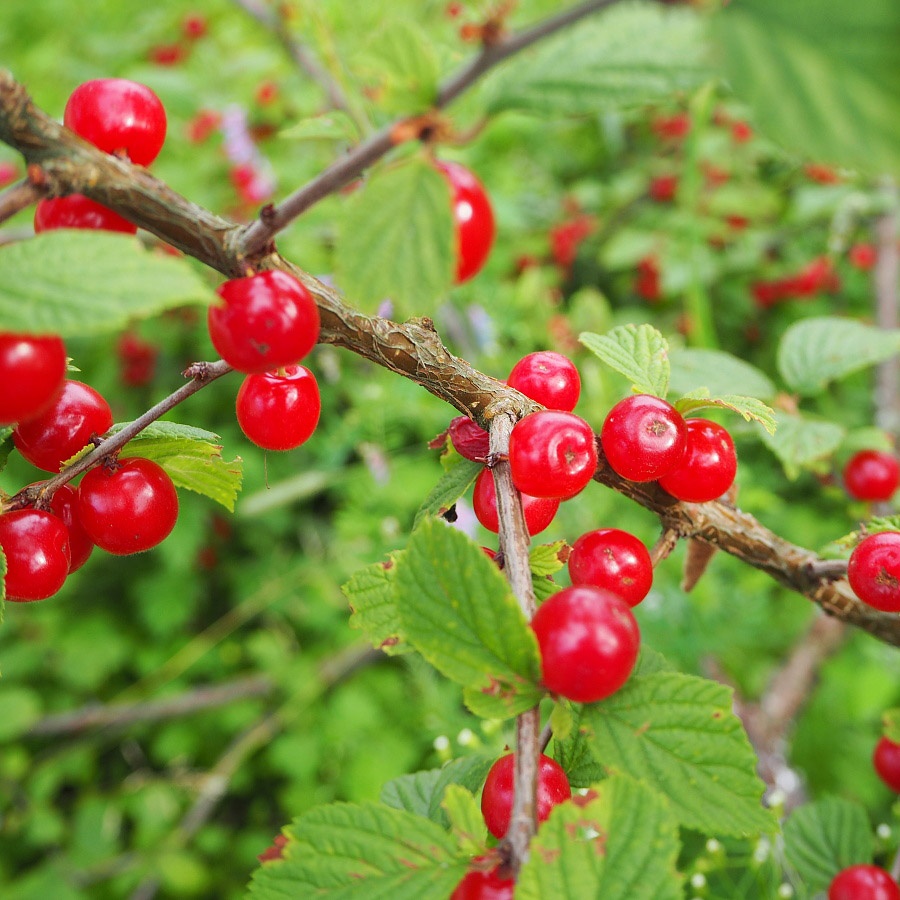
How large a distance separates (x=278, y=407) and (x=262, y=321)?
19 centimetres

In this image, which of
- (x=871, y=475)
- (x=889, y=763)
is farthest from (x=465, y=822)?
(x=871, y=475)

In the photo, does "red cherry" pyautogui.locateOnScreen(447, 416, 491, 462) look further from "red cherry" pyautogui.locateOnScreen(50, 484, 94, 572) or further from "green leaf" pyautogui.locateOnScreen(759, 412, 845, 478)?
"green leaf" pyautogui.locateOnScreen(759, 412, 845, 478)

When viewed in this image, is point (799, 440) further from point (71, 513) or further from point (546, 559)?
point (71, 513)

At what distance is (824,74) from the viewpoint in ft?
1.18

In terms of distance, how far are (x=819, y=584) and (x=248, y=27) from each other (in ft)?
10.6

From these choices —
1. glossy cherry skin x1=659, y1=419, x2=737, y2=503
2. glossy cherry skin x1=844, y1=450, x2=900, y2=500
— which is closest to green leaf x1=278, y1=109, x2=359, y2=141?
glossy cherry skin x1=659, y1=419, x2=737, y2=503

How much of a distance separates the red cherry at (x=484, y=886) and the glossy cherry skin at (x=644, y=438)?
34 cm

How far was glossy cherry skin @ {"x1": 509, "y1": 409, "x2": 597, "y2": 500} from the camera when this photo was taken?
0.58 meters

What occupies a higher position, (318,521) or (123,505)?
(123,505)

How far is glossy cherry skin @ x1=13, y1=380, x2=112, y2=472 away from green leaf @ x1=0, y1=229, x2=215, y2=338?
261 millimetres

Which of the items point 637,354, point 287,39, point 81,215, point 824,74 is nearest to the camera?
point 824,74

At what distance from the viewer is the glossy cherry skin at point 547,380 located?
0.75 metres

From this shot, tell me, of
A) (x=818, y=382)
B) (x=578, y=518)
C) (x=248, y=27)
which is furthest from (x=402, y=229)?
(x=248, y=27)

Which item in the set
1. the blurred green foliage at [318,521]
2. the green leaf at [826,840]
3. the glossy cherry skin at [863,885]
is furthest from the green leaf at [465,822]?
the blurred green foliage at [318,521]
